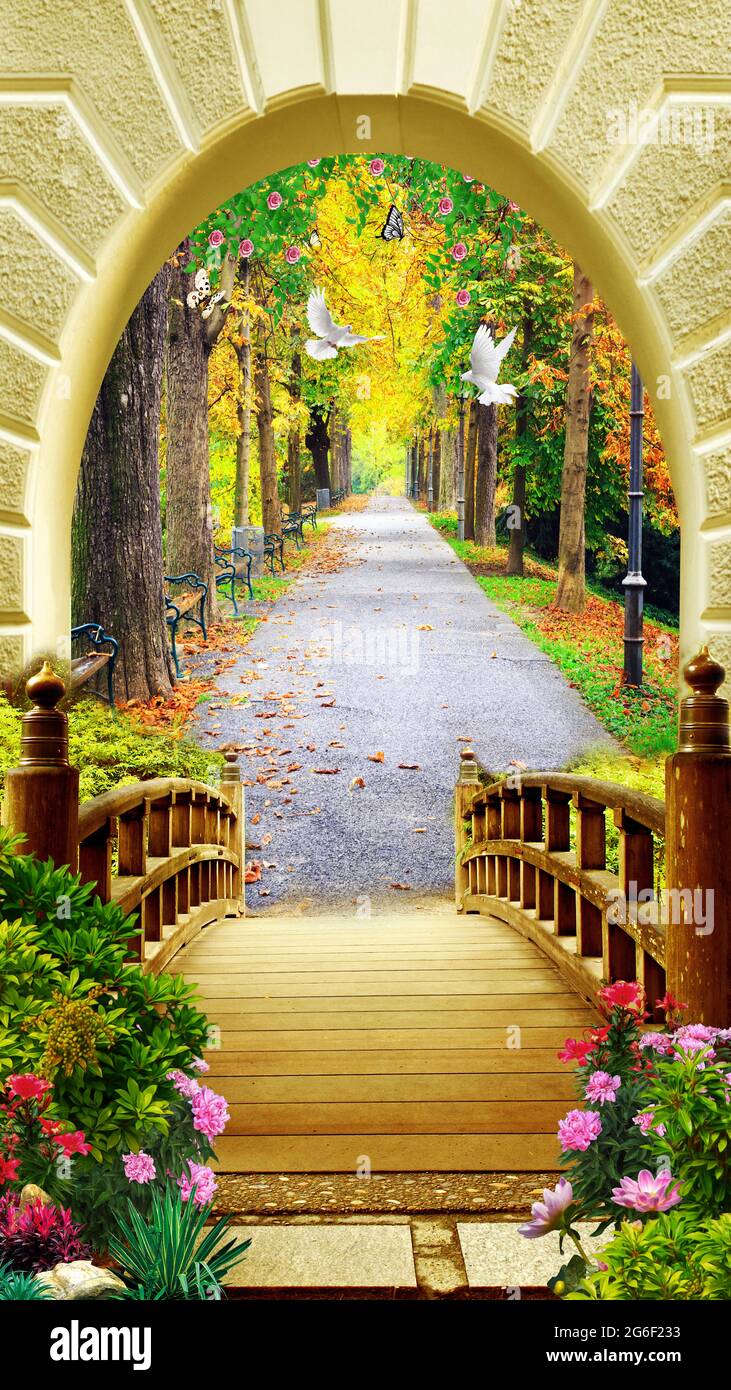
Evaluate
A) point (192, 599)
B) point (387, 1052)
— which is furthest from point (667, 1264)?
point (192, 599)

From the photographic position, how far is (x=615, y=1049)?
221 cm

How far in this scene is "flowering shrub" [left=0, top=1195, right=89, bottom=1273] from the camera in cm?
180

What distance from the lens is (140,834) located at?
12.8ft

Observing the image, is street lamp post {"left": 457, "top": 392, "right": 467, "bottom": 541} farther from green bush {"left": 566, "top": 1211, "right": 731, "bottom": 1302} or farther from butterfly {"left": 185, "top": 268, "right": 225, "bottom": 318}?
green bush {"left": 566, "top": 1211, "right": 731, "bottom": 1302}

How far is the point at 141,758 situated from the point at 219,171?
114 inches

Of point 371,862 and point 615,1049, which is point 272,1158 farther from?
point 371,862

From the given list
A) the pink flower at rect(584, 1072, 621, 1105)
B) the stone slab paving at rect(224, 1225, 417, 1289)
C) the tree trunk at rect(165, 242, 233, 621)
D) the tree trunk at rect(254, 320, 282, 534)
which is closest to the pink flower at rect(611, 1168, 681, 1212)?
the pink flower at rect(584, 1072, 621, 1105)

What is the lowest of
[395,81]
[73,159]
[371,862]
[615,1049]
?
[371,862]

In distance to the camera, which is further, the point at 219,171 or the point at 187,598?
the point at 187,598

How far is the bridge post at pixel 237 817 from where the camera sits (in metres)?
6.92

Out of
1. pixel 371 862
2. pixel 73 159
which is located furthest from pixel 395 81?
pixel 371 862

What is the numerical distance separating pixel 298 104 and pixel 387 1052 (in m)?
2.86

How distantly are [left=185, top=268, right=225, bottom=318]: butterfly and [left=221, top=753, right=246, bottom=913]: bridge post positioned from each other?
517 centimetres
